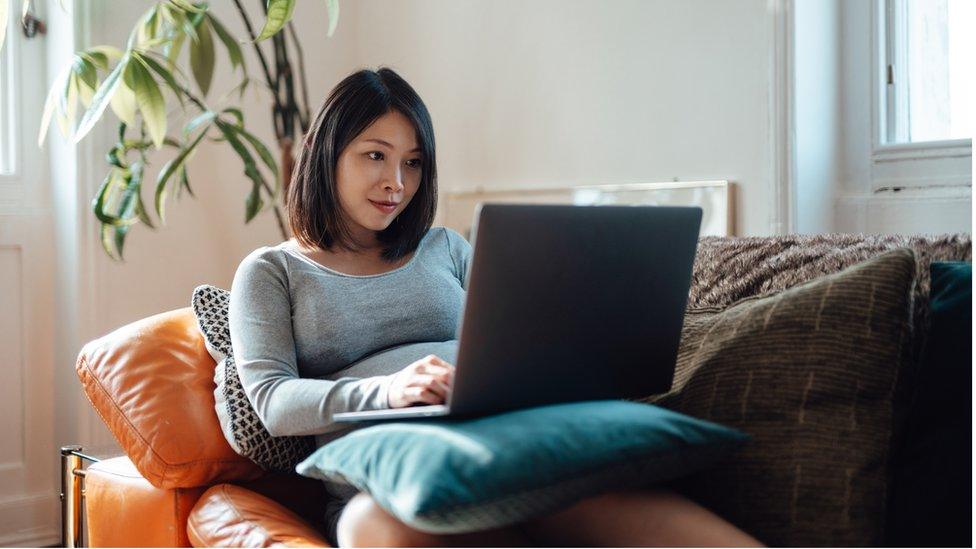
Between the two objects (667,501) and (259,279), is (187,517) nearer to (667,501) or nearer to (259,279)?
(259,279)

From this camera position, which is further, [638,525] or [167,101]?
[167,101]

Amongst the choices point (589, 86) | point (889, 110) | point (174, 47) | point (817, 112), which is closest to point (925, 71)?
point (889, 110)

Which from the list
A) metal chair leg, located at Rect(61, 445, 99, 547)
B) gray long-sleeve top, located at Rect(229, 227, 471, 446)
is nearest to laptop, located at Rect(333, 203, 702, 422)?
gray long-sleeve top, located at Rect(229, 227, 471, 446)

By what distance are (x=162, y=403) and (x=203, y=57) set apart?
1.26 m

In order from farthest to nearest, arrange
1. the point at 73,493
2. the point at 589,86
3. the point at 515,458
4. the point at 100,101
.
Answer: the point at 589,86, the point at 100,101, the point at 73,493, the point at 515,458

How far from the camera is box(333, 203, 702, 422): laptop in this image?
42.0 inches

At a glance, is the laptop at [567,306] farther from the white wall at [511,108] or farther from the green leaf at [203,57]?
the green leaf at [203,57]

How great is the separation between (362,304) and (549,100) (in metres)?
1.31

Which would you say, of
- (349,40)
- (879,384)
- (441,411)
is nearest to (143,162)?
(349,40)

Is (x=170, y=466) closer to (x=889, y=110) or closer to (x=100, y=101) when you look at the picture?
(x=100, y=101)

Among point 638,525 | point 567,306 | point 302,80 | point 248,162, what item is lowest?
point 638,525

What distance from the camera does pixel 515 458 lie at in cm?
99

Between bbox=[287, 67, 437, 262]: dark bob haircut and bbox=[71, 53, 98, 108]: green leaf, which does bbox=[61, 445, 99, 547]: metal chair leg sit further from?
bbox=[71, 53, 98, 108]: green leaf

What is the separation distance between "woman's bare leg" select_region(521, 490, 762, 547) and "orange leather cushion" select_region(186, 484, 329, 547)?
13.4 inches
